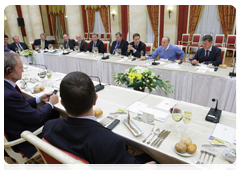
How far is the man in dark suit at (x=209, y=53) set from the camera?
3518 mm

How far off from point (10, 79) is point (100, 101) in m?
0.91

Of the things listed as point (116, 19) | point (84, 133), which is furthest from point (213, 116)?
point (116, 19)

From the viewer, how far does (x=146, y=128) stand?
4.58ft

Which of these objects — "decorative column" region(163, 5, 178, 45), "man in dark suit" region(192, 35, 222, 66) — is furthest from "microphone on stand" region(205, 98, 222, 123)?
"decorative column" region(163, 5, 178, 45)

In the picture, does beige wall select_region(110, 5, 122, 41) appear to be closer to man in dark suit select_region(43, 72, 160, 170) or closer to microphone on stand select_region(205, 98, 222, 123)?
microphone on stand select_region(205, 98, 222, 123)

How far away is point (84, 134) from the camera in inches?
34.1

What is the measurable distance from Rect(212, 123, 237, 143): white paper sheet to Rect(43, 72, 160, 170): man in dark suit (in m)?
0.79

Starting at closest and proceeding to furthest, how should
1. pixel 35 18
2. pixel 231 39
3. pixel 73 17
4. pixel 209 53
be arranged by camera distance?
pixel 209 53, pixel 231 39, pixel 73 17, pixel 35 18

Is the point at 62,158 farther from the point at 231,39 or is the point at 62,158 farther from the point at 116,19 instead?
the point at 116,19

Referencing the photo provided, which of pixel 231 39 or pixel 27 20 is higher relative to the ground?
pixel 27 20

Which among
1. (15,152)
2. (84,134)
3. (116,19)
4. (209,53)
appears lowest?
(15,152)

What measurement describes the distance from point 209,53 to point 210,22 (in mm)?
5022

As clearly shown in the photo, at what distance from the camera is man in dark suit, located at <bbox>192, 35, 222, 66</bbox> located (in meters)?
3.52
